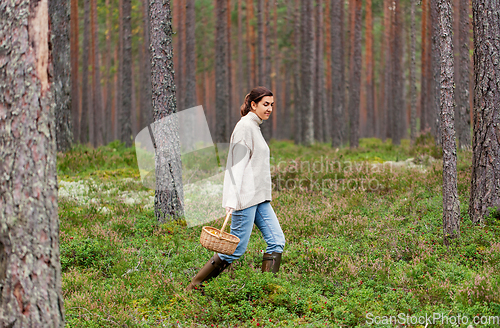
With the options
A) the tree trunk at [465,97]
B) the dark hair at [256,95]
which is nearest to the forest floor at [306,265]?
the dark hair at [256,95]

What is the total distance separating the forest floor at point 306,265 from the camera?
4246 millimetres

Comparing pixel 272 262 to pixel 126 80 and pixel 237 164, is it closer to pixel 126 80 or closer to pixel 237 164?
pixel 237 164

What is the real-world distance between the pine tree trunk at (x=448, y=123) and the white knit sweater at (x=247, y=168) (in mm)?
3022

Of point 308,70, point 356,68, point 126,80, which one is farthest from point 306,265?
point 308,70

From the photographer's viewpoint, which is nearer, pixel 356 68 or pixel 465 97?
pixel 465 97

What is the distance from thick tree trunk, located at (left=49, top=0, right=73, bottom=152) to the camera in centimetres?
1354

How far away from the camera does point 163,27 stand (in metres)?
7.44

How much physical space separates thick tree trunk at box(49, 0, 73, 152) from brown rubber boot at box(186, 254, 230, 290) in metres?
10.5

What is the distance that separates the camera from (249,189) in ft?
15.4

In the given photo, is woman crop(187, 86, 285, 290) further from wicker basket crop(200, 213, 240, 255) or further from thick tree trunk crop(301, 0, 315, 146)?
thick tree trunk crop(301, 0, 315, 146)

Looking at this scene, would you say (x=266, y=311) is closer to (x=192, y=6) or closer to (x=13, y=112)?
(x=13, y=112)

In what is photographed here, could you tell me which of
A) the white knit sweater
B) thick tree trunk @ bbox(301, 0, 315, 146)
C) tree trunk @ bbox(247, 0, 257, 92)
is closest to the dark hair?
the white knit sweater

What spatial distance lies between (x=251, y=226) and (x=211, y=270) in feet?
2.43

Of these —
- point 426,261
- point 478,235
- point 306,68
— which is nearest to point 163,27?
point 426,261
